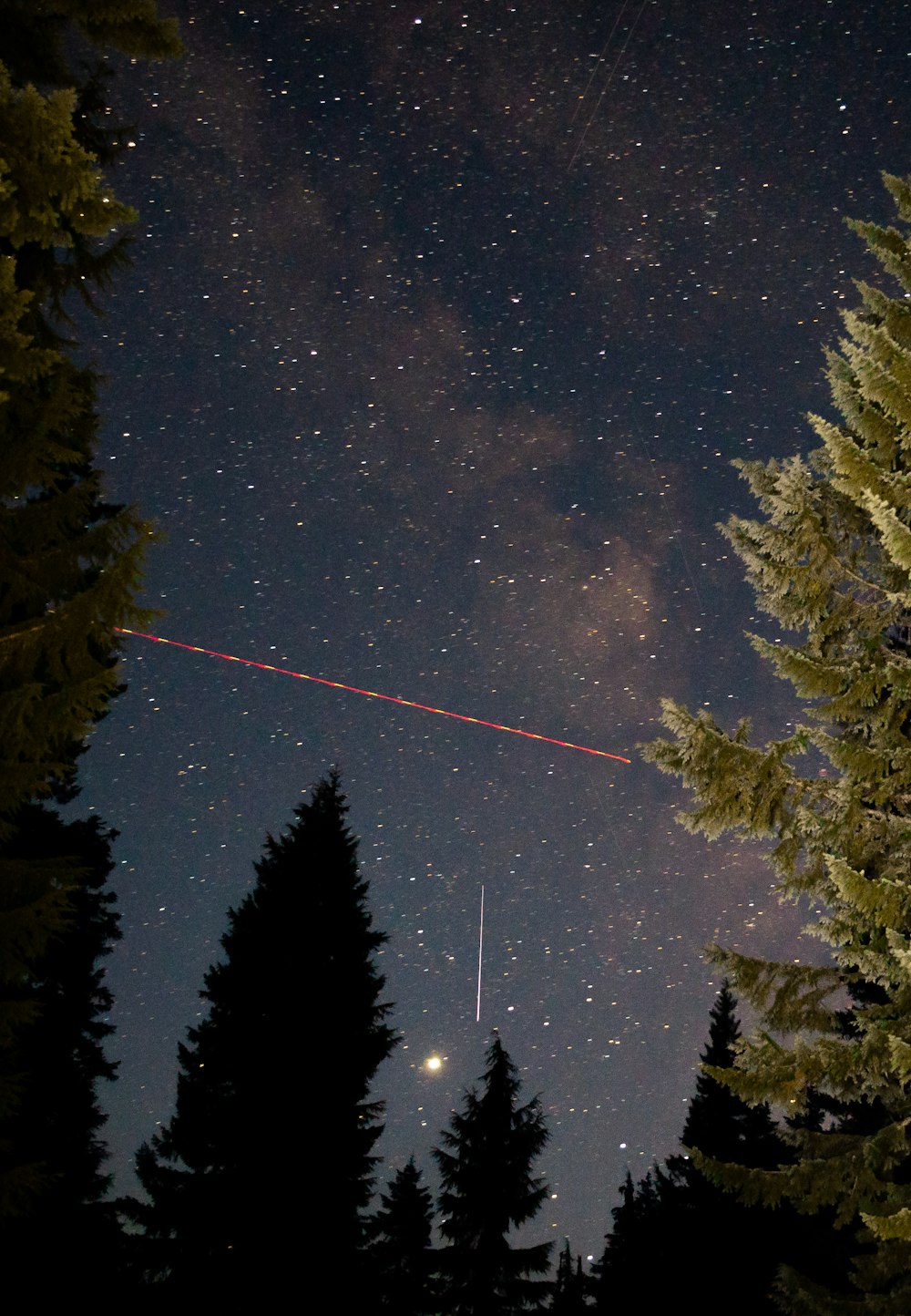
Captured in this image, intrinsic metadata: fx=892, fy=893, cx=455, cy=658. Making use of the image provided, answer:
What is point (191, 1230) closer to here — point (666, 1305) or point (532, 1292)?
point (532, 1292)

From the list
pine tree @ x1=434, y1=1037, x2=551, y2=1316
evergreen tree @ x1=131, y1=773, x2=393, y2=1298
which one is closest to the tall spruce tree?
evergreen tree @ x1=131, y1=773, x2=393, y2=1298

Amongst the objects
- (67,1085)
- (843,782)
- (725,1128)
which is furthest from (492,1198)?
(843,782)

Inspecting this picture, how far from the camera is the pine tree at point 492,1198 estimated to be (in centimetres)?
2234

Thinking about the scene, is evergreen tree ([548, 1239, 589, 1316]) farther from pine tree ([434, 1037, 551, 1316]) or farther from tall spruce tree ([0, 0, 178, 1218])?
tall spruce tree ([0, 0, 178, 1218])

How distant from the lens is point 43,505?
20.4 feet

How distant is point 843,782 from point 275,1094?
44.5 ft

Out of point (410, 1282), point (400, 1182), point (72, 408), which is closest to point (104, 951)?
point (410, 1282)

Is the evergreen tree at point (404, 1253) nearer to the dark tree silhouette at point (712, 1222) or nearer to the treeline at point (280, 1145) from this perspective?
the treeline at point (280, 1145)

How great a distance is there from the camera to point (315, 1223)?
634 inches

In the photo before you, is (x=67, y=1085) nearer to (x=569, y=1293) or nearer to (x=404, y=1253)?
(x=404, y=1253)

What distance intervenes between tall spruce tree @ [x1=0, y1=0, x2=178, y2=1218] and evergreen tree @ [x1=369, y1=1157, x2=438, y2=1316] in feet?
45.9

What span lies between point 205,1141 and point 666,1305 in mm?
15000

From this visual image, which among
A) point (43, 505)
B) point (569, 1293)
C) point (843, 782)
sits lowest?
point (569, 1293)

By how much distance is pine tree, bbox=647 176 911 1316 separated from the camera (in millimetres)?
6219
